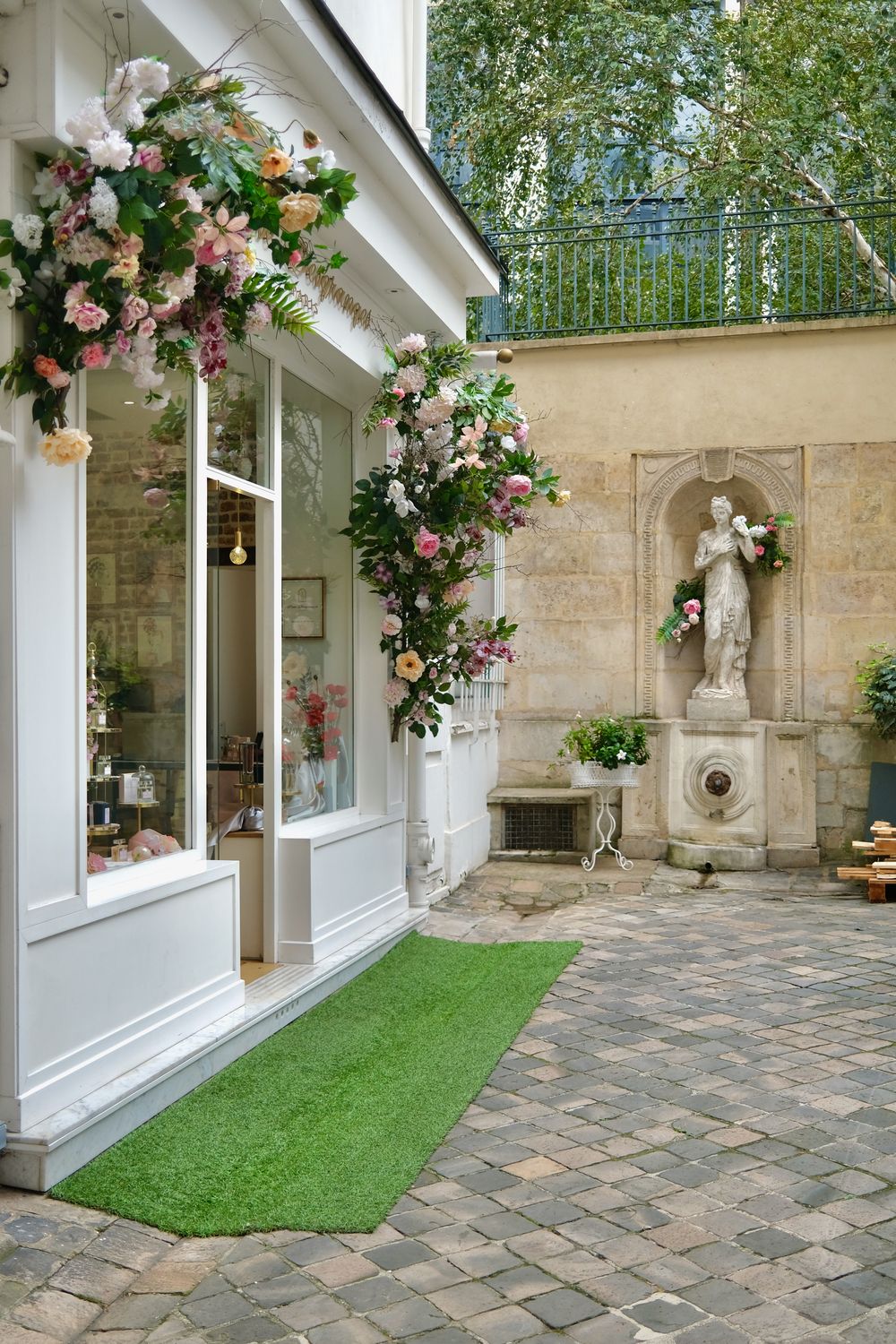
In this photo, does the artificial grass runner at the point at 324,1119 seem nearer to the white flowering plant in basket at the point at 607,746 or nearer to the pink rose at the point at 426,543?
the pink rose at the point at 426,543

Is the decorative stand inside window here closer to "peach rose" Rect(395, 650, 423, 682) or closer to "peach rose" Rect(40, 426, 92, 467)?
"peach rose" Rect(40, 426, 92, 467)

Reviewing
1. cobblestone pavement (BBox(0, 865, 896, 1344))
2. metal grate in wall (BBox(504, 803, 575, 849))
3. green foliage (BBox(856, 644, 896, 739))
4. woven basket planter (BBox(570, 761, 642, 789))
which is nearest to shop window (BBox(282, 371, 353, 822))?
cobblestone pavement (BBox(0, 865, 896, 1344))

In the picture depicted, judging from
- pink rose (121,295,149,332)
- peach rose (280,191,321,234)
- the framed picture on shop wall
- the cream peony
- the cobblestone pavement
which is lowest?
the cobblestone pavement

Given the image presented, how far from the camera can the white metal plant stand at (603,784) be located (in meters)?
10.1

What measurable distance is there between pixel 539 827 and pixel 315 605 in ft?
16.3

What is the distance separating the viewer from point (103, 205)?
3.37 metres

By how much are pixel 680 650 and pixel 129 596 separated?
25.1 ft

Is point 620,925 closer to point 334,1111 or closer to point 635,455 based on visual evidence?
point 334,1111

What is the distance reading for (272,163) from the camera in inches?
146

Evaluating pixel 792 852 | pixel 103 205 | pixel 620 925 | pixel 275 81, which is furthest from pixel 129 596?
pixel 792 852

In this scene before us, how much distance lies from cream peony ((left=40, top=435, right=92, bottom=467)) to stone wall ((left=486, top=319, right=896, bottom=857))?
7945mm

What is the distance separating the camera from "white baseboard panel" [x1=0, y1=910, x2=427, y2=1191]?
137 inches

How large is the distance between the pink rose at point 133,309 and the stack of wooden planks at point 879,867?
23.7ft

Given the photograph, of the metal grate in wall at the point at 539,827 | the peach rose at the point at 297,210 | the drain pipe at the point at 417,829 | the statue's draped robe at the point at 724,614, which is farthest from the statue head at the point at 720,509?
the peach rose at the point at 297,210
